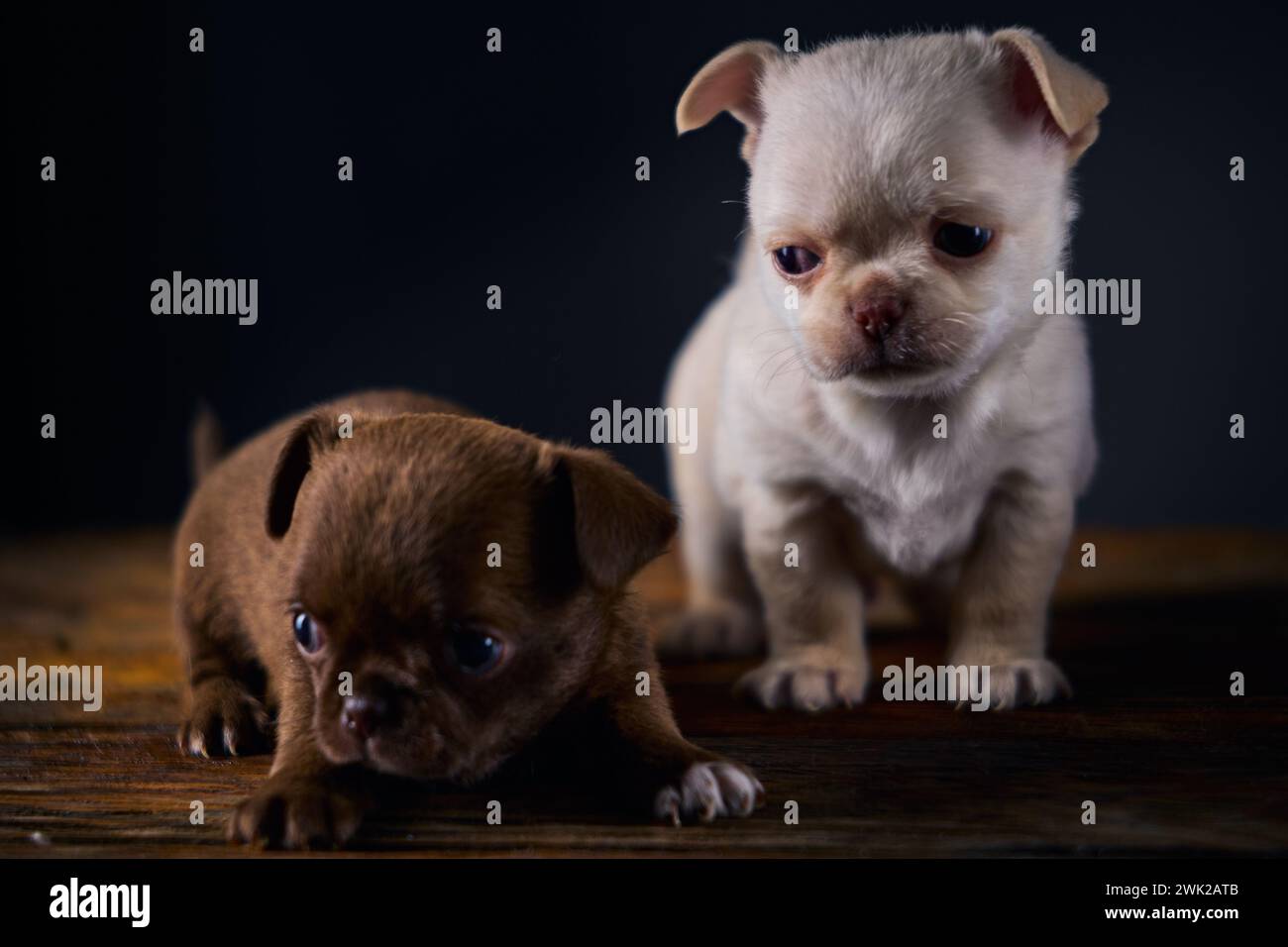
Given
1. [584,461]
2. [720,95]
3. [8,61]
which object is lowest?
[584,461]

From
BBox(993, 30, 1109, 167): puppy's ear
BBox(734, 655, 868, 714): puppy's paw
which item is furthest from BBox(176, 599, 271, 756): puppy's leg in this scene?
BBox(993, 30, 1109, 167): puppy's ear

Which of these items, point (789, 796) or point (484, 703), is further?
point (789, 796)

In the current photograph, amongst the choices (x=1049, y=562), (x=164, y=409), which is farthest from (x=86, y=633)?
(x=1049, y=562)

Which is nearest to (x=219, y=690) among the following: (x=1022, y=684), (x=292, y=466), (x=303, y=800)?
(x=292, y=466)

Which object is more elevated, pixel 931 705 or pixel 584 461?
pixel 584 461

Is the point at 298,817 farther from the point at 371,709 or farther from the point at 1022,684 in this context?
the point at 1022,684

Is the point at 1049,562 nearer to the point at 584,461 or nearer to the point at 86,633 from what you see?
the point at 584,461
